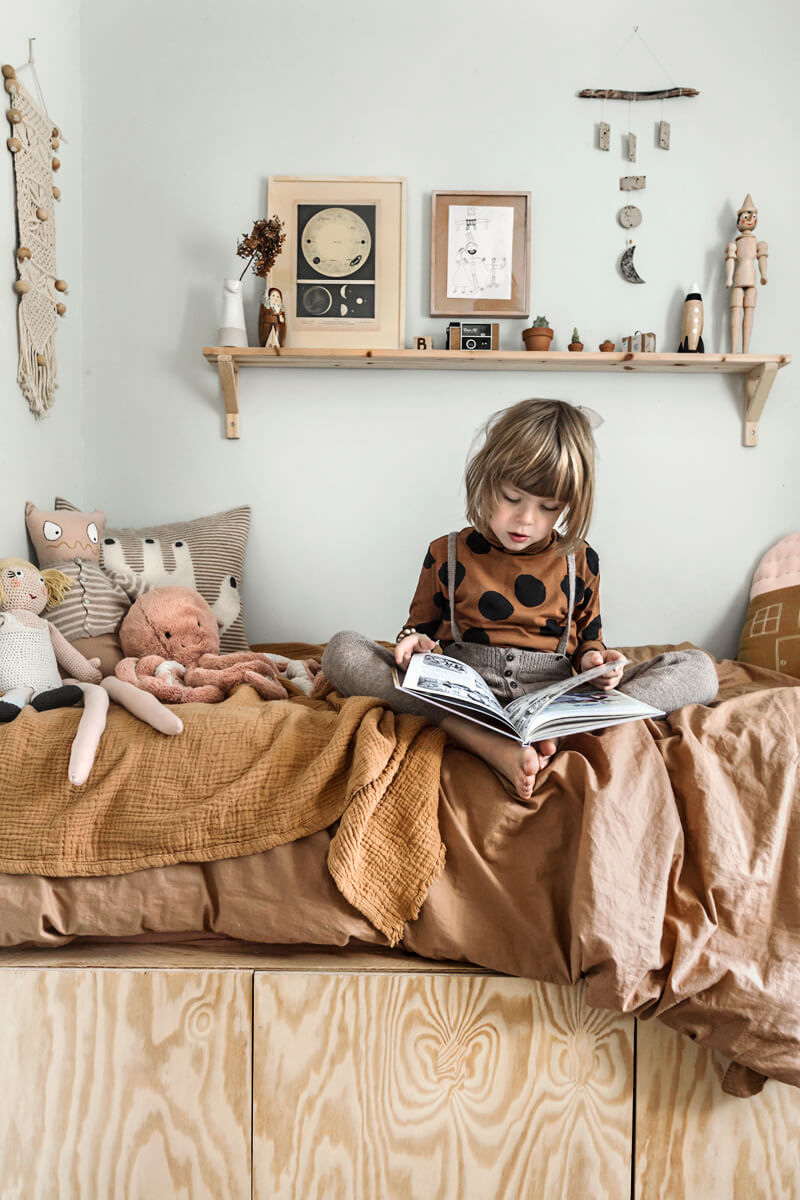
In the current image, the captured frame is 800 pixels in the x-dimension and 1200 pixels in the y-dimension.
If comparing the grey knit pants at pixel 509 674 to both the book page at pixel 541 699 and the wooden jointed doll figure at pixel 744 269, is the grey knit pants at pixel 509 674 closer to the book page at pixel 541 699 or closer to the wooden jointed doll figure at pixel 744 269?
the book page at pixel 541 699

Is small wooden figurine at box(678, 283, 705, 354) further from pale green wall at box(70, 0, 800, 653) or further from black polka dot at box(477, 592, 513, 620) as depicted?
black polka dot at box(477, 592, 513, 620)

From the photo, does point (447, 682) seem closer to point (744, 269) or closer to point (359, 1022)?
point (359, 1022)

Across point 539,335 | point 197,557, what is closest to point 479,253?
point 539,335

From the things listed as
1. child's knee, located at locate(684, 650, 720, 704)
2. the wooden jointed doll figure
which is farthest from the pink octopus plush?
the wooden jointed doll figure

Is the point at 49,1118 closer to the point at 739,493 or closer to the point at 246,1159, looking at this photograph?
the point at 246,1159

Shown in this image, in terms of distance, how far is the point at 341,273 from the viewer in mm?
2012

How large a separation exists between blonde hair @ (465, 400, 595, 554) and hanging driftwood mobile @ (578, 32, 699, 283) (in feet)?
3.23

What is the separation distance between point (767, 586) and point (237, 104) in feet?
5.46

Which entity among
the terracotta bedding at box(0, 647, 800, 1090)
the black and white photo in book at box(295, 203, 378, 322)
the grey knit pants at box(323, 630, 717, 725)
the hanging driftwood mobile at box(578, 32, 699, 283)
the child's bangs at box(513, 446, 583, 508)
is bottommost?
the terracotta bedding at box(0, 647, 800, 1090)

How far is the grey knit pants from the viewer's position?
1146mm

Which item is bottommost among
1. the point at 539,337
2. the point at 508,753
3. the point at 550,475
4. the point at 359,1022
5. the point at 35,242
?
the point at 359,1022

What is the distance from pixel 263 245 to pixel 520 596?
1.08 meters

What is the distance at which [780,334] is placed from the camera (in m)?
2.06

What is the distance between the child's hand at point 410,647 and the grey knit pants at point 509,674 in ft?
0.12
